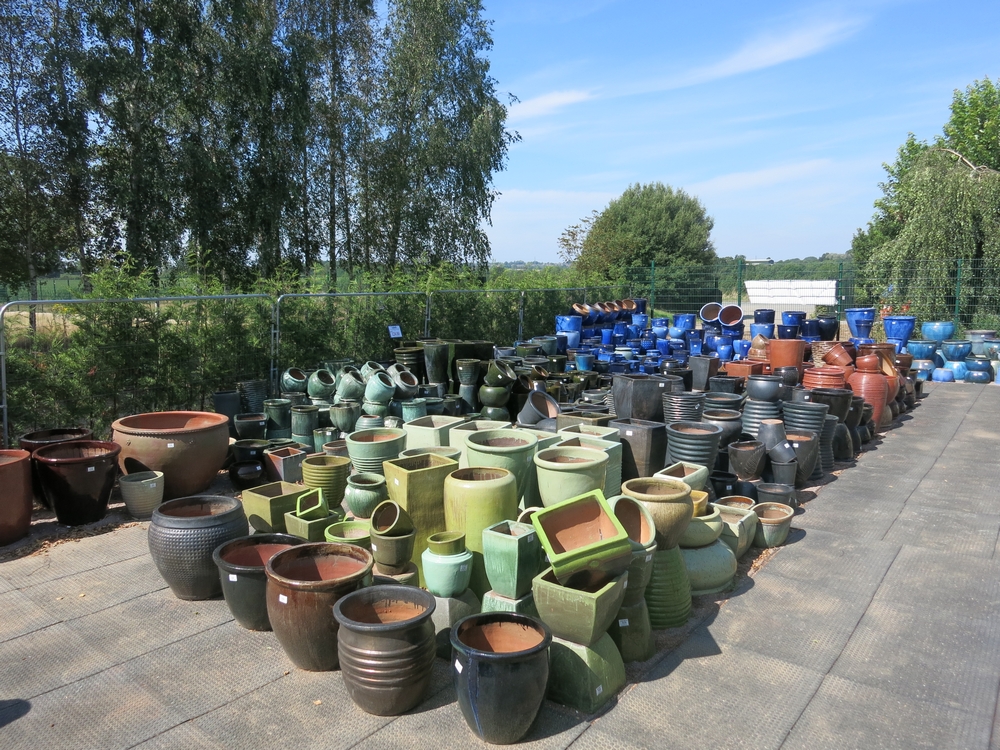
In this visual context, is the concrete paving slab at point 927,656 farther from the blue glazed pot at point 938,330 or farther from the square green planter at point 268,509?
the blue glazed pot at point 938,330

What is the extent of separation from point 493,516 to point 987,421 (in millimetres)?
9752

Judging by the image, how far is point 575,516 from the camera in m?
3.92

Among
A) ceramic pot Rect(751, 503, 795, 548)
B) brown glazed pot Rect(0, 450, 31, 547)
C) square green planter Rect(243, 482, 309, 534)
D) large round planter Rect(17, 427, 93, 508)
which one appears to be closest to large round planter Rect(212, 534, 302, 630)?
square green planter Rect(243, 482, 309, 534)

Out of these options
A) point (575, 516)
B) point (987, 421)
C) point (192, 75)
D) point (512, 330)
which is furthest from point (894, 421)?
point (192, 75)

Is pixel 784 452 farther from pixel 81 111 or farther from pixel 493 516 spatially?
pixel 81 111

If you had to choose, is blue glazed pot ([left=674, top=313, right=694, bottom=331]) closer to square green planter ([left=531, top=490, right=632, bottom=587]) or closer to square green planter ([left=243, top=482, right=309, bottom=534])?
square green planter ([left=243, top=482, right=309, bottom=534])

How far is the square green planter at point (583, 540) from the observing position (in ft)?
10.9

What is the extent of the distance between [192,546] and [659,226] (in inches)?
1552

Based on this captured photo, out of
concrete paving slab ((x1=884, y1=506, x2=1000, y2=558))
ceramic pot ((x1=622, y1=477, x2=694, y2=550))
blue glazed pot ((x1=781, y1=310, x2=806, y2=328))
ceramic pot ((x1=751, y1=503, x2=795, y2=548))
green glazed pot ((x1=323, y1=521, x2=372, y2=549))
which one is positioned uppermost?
blue glazed pot ((x1=781, y1=310, x2=806, y2=328))

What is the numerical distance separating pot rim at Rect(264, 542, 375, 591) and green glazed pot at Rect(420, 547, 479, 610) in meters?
0.33

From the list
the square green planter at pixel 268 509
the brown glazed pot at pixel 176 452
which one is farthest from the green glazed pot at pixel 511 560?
the brown glazed pot at pixel 176 452

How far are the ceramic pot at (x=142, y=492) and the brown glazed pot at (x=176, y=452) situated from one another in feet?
0.33

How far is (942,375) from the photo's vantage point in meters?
13.9

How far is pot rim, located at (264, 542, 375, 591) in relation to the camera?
3467 mm
